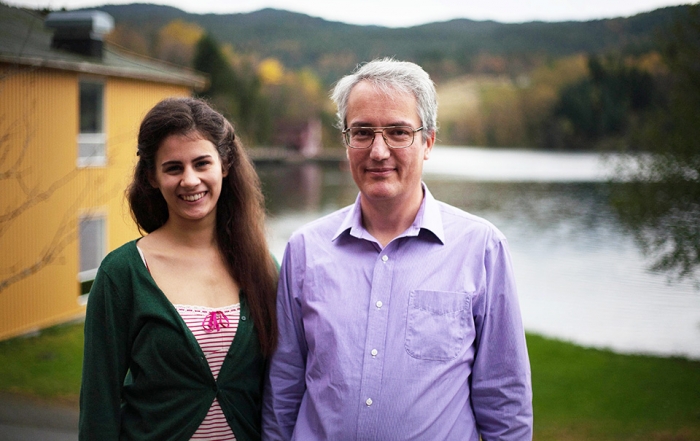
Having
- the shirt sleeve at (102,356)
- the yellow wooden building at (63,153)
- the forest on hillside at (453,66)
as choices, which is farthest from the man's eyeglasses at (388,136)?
the forest on hillside at (453,66)

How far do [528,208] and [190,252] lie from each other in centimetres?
4752

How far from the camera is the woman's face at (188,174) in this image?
2.37 m

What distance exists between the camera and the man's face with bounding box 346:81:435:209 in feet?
7.24

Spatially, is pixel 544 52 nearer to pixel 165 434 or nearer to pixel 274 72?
pixel 274 72

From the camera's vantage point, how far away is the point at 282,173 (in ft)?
235

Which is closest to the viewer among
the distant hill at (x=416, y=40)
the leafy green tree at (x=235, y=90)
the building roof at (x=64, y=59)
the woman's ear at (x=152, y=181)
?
the woman's ear at (x=152, y=181)

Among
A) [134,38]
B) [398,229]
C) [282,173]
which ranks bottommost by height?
[282,173]

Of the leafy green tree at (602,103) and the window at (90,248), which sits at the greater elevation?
the leafy green tree at (602,103)

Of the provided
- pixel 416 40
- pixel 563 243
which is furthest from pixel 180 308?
pixel 416 40

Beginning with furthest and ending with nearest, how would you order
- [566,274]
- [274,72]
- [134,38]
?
[274,72]
[134,38]
[566,274]

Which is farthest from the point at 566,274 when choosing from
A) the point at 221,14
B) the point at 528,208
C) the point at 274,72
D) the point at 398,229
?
the point at 221,14

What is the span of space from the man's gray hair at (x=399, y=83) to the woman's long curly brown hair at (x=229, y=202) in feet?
1.79

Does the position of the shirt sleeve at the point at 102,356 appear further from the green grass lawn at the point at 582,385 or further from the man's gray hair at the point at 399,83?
the green grass lawn at the point at 582,385

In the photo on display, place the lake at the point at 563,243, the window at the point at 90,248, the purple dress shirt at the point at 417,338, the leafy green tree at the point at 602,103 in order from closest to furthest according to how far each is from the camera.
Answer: the purple dress shirt at the point at 417,338 < the window at the point at 90,248 < the lake at the point at 563,243 < the leafy green tree at the point at 602,103
